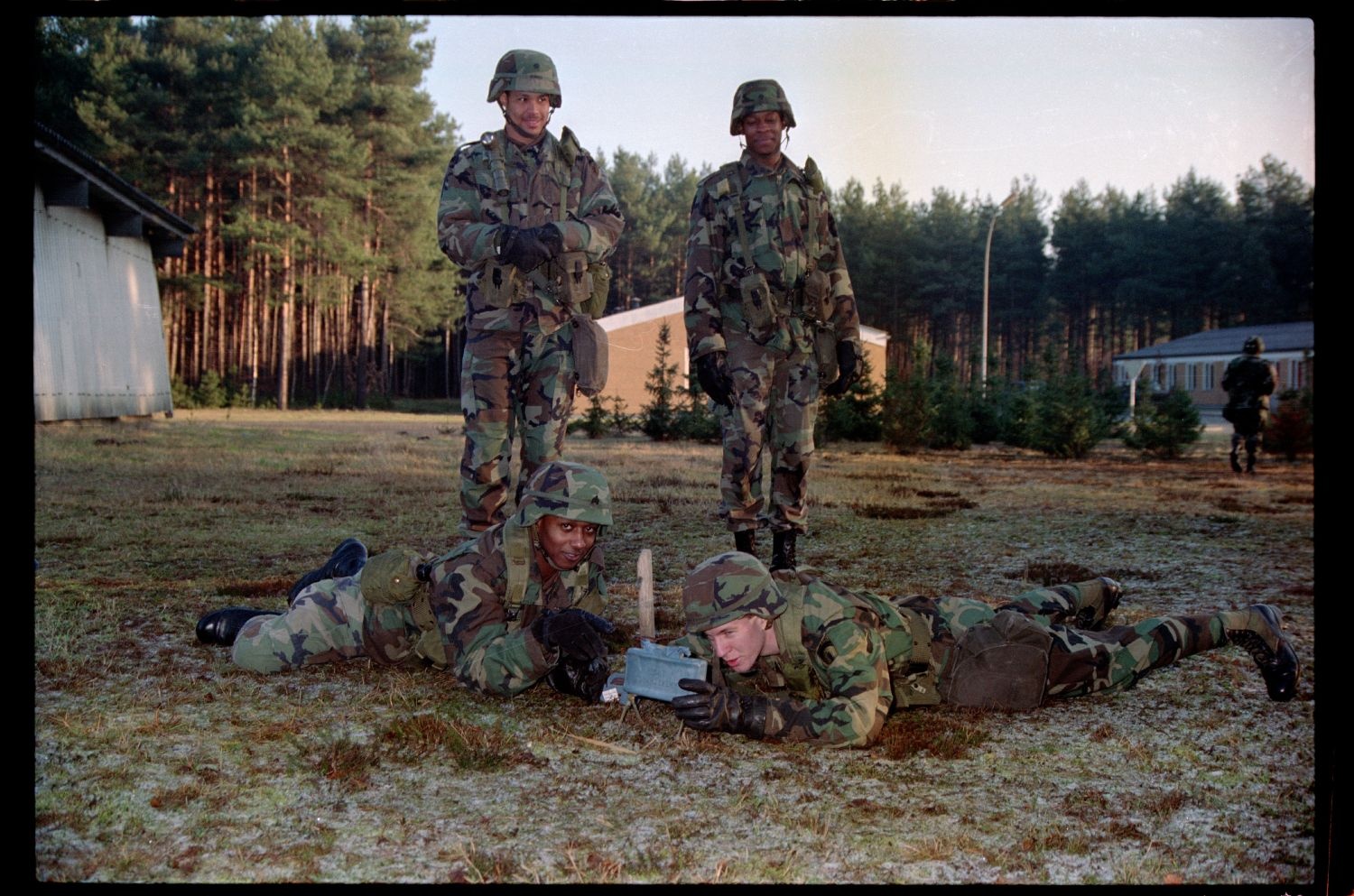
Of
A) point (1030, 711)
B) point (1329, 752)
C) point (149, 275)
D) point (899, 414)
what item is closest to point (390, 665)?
point (1030, 711)

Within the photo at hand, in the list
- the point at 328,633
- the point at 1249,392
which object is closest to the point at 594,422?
the point at 1249,392

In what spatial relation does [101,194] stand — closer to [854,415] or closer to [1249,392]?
[854,415]

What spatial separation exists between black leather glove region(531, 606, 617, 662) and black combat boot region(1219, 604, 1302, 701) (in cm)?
233

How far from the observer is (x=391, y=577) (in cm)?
392

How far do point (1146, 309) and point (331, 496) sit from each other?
37742 millimetres

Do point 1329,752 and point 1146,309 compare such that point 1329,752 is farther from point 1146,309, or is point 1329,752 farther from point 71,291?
point 1146,309

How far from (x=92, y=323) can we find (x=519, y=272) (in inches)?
623

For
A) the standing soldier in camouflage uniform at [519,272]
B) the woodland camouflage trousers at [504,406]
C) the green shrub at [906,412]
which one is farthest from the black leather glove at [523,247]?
the green shrub at [906,412]

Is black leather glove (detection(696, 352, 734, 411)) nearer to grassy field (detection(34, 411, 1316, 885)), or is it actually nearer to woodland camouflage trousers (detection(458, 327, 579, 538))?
woodland camouflage trousers (detection(458, 327, 579, 538))

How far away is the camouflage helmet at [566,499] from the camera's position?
3834 mm

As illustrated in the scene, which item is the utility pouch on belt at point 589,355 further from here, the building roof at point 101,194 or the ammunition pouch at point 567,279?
the building roof at point 101,194

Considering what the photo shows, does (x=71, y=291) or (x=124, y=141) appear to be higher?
(x=124, y=141)
